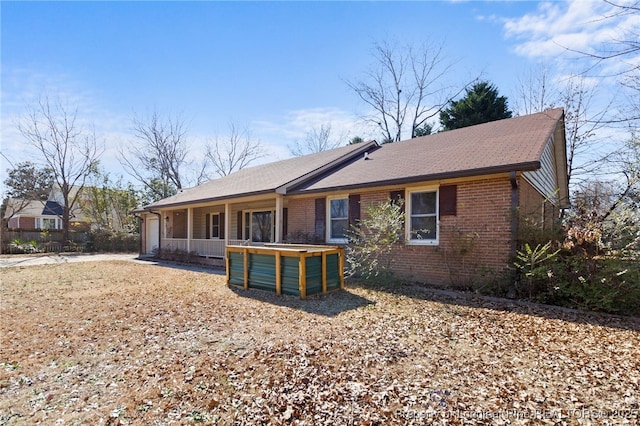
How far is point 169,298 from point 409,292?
17.9 feet

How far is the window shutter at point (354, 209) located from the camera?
10.2 m

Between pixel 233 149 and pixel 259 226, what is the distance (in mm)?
20016

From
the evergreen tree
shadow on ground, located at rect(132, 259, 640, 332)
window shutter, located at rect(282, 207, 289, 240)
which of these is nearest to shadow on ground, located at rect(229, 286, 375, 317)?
shadow on ground, located at rect(132, 259, 640, 332)

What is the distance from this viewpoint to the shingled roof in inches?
305

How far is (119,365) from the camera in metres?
4.02

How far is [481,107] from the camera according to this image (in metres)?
20.3

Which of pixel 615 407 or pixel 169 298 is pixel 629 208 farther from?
pixel 169 298

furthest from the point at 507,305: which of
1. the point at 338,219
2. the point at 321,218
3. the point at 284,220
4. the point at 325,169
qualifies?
the point at 284,220

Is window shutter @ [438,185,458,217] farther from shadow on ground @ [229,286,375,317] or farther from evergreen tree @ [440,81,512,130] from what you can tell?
evergreen tree @ [440,81,512,130]

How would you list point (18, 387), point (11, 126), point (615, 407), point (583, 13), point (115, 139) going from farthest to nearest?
point (115, 139), point (11, 126), point (583, 13), point (18, 387), point (615, 407)

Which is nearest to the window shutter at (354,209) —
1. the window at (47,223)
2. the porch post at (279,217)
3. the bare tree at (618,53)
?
the porch post at (279,217)

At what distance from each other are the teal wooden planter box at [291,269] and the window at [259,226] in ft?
21.0

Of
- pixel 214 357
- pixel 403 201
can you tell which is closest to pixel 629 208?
pixel 403 201

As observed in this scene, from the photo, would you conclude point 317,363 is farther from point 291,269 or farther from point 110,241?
point 110,241
